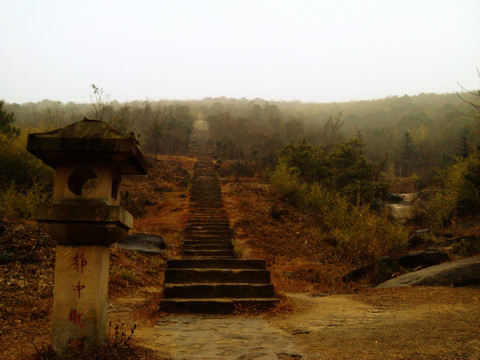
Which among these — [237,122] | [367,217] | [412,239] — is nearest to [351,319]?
[367,217]

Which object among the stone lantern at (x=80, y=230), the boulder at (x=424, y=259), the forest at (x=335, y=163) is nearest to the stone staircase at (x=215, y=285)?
the stone lantern at (x=80, y=230)

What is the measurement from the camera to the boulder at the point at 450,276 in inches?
281

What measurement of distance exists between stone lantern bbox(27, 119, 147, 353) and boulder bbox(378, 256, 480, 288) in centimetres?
643

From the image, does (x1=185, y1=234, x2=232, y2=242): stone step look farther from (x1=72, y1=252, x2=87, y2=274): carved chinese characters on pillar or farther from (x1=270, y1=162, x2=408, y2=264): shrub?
(x1=72, y1=252, x2=87, y2=274): carved chinese characters on pillar

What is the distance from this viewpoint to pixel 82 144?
10.8ft

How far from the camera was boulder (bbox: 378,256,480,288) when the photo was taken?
7141 mm

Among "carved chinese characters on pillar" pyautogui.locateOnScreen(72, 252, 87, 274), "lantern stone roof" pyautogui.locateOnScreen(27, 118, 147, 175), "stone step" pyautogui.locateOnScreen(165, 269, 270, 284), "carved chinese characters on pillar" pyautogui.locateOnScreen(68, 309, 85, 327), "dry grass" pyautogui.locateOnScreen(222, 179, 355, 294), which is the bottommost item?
"dry grass" pyautogui.locateOnScreen(222, 179, 355, 294)

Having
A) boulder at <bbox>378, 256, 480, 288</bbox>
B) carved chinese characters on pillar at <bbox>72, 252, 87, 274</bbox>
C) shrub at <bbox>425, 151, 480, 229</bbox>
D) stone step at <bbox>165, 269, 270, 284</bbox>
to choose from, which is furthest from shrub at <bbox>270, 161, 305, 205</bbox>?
carved chinese characters on pillar at <bbox>72, 252, 87, 274</bbox>

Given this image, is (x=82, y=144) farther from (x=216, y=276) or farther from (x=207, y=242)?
(x=207, y=242)

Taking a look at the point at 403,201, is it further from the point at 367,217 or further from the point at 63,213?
the point at 63,213

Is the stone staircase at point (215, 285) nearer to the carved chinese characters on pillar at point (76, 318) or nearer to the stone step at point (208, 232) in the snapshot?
the carved chinese characters on pillar at point (76, 318)

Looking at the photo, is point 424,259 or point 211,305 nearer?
point 211,305

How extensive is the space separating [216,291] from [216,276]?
500mm

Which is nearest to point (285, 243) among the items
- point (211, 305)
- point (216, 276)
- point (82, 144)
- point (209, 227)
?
point (209, 227)
